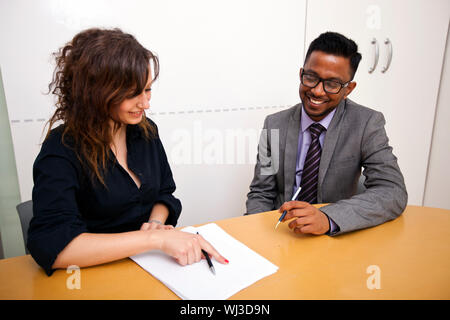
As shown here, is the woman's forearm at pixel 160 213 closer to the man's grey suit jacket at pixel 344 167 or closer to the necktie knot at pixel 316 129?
the man's grey suit jacket at pixel 344 167

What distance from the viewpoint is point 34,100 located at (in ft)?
5.77

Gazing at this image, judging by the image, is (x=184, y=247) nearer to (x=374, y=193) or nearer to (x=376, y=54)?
(x=374, y=193)

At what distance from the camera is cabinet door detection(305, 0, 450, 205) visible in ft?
7.95

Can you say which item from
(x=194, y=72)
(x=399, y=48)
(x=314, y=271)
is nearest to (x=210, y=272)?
(x=314, y=271)

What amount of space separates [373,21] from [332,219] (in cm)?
204

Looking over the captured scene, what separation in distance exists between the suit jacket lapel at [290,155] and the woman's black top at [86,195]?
0.51 meters

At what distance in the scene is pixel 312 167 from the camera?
1446 mm

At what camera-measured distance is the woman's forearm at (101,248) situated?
0.82m

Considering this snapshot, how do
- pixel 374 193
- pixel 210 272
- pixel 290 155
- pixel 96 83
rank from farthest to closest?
pixel 290 155, pixel 374 193, pixel 96 83, pixel 210 272

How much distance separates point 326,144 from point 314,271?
0.69m

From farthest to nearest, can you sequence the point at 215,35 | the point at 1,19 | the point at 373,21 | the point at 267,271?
1. the point at 373,21
2. the point at 215,35
3. the point at 1,19
4. the point at 267,271

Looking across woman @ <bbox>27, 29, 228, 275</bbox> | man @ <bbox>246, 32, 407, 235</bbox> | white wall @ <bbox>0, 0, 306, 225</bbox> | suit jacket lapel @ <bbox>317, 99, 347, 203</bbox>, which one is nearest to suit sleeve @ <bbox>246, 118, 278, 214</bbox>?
man @ <bbox>246, 32, 407, 235</bbox>
